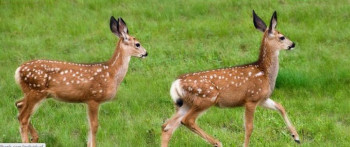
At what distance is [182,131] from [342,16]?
272 inches

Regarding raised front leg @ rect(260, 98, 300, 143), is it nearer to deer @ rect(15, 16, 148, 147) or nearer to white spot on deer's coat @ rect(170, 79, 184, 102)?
white spot on deer's coat @ rect(170, 79, 184, 102)

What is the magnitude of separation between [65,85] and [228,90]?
2086 mm

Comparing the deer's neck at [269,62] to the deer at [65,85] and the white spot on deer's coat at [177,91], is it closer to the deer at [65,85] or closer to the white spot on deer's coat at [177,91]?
the white spot on deer's coat at [177,91]

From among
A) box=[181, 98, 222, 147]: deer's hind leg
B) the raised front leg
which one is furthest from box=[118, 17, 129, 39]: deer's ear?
the raised front leg

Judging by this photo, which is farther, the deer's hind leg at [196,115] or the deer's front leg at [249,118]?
the deer's front leg at [249,118]

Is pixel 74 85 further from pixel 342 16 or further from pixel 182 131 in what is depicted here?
pixel 342 16

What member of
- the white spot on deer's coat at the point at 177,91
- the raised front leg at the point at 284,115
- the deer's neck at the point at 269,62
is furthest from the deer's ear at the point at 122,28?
the raised front leg at the point at 284,115

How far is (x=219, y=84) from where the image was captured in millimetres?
9469

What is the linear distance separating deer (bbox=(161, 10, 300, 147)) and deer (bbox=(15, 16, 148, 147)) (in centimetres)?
91

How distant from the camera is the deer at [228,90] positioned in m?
9.27

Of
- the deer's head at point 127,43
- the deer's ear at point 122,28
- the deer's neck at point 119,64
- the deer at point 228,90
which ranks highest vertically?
the deer's ear at point 122,28

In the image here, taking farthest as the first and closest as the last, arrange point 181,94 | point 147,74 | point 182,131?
point 147,74 → point 182,131 → point 181,94

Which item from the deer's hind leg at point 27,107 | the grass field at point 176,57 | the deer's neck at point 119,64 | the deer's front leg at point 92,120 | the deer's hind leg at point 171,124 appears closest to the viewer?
the deer's hind leg at point 171,124

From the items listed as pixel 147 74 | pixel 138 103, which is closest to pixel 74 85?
pixel 138 103
